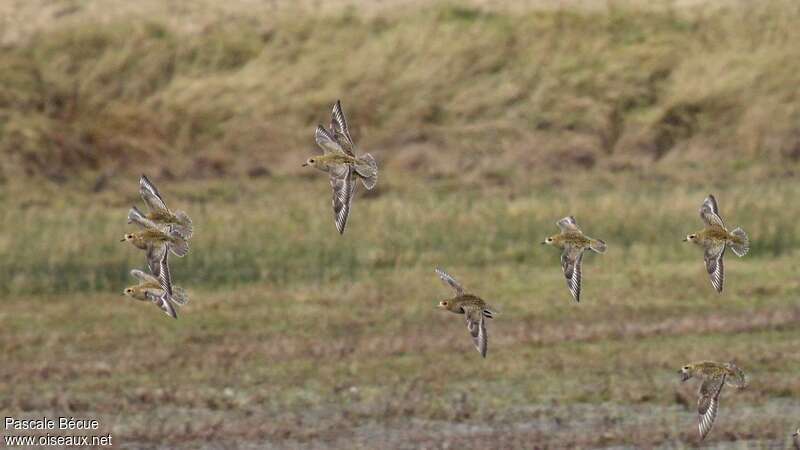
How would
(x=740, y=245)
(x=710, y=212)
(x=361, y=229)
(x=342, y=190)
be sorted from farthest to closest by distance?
(x=361, y=229) < (x=710, y=212) < (x=740, y=245) < (x=342, y=190)

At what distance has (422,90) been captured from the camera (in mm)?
A: 37438

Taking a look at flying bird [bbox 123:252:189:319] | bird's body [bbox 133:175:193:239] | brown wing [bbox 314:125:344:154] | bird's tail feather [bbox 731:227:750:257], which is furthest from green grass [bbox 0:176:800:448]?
brown wing [bbox 314:125:344:154]

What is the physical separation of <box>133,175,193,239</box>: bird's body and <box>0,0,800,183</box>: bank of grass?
73.1 ft

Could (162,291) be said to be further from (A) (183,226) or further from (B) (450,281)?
(B) (450,281)

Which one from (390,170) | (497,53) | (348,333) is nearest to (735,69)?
(497,53)

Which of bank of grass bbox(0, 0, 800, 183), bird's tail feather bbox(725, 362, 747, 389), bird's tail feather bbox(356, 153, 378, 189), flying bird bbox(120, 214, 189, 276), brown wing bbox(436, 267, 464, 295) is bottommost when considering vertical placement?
bird's tail feather bbox(725, 362, 747, 389)

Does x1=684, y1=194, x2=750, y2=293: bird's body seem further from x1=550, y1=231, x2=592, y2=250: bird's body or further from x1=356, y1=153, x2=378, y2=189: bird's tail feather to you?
x1=356, y1=153, x2=378, y2=189: bird's tail feather

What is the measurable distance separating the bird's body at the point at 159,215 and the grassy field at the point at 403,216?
5.58 metres

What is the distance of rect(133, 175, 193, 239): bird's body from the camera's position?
411 inches

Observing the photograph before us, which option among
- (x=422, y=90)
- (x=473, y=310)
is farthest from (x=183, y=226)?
(x=422, y=90)

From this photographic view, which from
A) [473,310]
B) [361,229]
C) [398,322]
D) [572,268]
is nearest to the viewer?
[572,268]

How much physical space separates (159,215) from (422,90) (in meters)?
27.0

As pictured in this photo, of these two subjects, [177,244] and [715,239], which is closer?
[177,244]

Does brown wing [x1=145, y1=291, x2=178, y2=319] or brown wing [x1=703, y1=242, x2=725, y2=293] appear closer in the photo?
brown wing [x1=145, y1=291, x2=178, y2=319]
